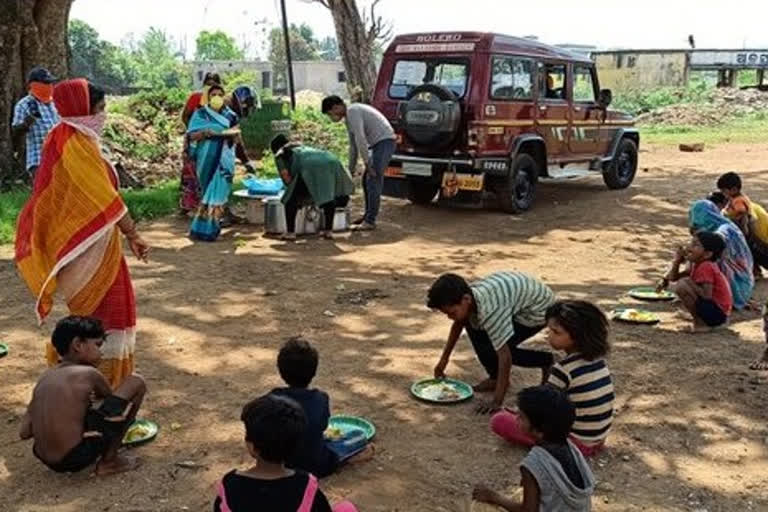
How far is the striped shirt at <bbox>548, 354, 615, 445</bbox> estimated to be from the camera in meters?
3.60

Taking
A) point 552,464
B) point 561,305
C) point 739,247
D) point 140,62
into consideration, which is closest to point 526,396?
point 552,464

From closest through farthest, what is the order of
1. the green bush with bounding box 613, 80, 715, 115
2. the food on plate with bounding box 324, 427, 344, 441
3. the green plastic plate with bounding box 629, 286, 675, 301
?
the food on plate with bounding box 324, 427, 344, 441 < the green plastic plate with bounding box 629, 286, 675, 301 < the green bush with bounding box 613, 80, 715, 115

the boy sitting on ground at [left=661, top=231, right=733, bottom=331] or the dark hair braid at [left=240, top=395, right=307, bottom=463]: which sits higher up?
the dark hair braid at [left=240, top=395, right=307, bottom=463]

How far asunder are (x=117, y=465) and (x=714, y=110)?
1028 inches

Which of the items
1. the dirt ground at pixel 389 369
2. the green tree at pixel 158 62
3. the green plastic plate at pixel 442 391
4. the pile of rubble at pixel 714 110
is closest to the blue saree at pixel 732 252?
the dirt ground at pixel 389 369

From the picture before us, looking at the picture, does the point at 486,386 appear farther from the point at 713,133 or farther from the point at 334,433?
the point at 713,133

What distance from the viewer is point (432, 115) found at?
30.6ft

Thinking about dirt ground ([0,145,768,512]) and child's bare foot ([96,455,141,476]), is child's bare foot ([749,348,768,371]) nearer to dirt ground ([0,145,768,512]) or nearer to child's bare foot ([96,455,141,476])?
dirt ground ([0,145,768,512])

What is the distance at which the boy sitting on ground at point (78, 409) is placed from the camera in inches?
134

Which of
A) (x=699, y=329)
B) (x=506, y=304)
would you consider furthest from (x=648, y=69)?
(x=506, y=304)

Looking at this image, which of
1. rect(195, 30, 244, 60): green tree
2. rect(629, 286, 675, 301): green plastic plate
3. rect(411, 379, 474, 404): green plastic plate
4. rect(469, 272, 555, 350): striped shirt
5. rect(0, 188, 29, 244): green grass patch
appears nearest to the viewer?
rect(469, 272, 555, 350): striped shirt

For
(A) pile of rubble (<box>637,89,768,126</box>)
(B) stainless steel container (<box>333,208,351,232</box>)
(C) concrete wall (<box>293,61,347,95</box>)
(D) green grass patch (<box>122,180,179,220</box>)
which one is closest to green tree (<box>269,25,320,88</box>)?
(C) concrete wall (<box>293,61,347,95</box>)

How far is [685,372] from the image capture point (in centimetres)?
493

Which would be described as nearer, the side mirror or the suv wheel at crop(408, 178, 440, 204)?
the suv wheel at crop(408, 178, 440, 204)
